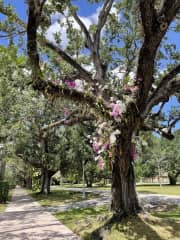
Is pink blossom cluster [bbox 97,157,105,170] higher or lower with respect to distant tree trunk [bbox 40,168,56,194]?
higher

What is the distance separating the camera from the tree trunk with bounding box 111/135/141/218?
6930mm

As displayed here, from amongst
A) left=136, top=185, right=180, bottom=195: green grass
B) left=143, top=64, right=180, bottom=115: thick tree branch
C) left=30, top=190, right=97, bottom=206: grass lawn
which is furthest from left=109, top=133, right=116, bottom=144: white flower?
left=136, top=185, right=180, bottom=195: green grass

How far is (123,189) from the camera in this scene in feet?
23.5

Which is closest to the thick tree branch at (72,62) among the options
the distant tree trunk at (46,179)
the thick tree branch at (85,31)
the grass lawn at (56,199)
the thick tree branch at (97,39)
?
the thick tree branch at (97,39)

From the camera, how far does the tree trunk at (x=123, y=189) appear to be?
6.93 meters

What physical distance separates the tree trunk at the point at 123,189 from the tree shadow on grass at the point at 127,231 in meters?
0.29

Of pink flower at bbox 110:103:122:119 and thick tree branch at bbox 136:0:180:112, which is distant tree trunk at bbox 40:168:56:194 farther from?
pink flower at bbox 110:103:122:119

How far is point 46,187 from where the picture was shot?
25.6m

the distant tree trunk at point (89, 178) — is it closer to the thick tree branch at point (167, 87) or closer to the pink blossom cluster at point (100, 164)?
the thick tree branch at point (167, 87)

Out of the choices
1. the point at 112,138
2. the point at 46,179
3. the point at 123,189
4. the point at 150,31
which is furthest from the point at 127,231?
the point at 46,179

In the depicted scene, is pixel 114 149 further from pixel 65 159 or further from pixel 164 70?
pixel 65 159

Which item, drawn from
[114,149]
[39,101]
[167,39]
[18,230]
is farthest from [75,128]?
[114,149]

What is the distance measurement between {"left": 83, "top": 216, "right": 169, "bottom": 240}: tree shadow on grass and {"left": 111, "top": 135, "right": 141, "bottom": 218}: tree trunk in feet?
0.95

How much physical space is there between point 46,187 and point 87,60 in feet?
55.1
